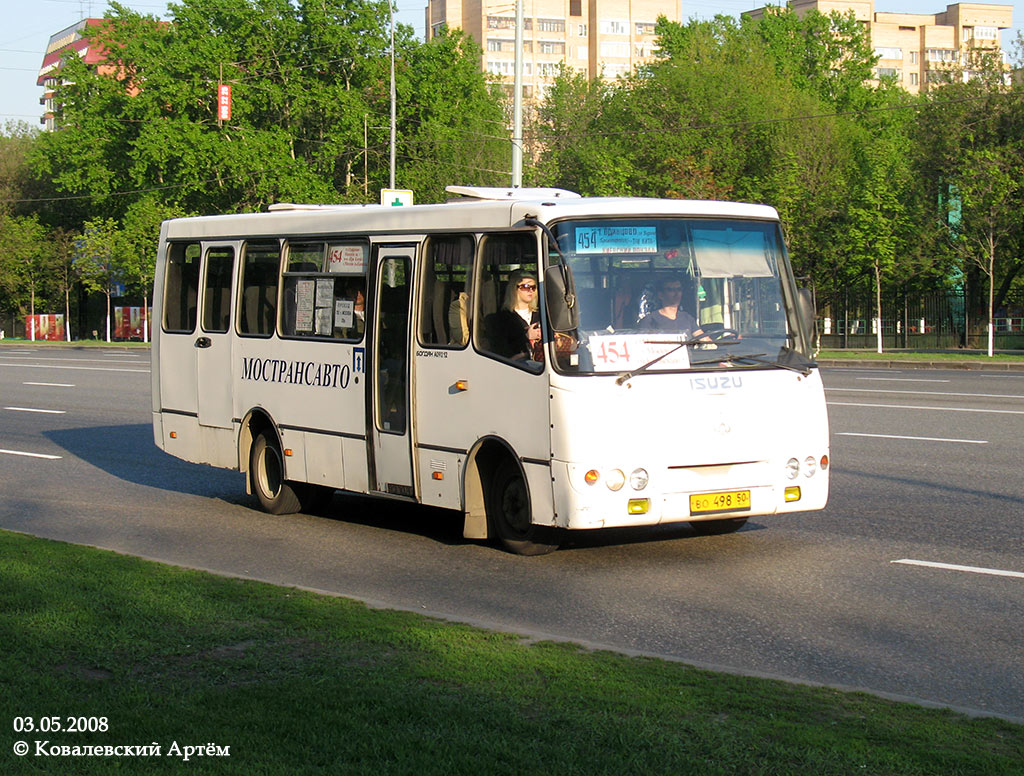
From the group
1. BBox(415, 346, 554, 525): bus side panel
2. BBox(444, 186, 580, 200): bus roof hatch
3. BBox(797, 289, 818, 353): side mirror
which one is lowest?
BBox(415, 346, 554, 525): bus side panel

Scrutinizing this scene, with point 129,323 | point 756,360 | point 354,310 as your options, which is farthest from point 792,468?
point 129,323

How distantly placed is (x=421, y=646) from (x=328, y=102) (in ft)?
208

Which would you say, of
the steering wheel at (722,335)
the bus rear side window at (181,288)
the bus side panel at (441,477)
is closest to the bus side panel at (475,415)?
the bus side panel at (441,477)

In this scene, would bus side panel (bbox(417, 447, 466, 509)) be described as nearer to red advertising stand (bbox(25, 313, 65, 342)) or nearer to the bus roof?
the bus roof

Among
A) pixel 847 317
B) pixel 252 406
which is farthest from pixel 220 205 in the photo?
pixel 252 406

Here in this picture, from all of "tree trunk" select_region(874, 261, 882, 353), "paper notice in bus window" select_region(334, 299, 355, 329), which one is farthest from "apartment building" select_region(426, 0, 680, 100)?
"paper notice in bus window" select_region(334, 299, 355, 329)

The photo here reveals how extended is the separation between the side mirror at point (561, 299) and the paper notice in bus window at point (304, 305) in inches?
131

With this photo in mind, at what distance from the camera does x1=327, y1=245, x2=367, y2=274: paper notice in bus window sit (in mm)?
11398

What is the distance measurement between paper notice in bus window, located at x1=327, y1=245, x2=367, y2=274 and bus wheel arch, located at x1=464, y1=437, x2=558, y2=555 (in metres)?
2.20

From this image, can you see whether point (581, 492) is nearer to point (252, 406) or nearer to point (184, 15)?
point (252, 406)

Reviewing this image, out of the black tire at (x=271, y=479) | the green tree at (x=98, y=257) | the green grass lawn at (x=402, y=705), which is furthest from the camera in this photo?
the green tree at (x=98, y=257)

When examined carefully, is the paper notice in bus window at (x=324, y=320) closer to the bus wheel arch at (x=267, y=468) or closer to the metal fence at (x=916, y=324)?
the bus wheel arch at (x=267, y=468)

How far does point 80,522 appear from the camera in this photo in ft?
38.8

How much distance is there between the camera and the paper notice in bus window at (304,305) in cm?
1198
